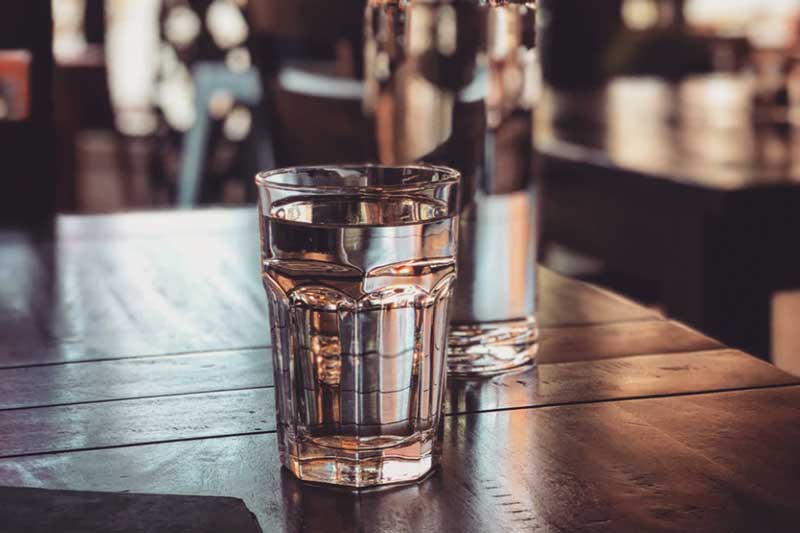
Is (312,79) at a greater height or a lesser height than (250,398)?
greater

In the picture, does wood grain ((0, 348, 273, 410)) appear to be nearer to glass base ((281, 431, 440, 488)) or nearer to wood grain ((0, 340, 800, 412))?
wood grain ((0, 340, 800, 412))

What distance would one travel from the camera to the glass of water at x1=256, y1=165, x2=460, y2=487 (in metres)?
0.44

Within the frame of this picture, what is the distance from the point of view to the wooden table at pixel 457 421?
410 mm

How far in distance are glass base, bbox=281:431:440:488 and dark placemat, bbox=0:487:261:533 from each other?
0.04 meters

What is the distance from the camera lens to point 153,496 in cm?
41

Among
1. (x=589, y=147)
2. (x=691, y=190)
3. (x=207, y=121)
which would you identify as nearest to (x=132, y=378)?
(x=691, y=190)

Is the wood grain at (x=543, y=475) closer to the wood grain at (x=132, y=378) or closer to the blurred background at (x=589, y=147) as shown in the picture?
the wood grain at (x=132, y=378)

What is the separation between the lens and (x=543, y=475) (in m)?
0.44

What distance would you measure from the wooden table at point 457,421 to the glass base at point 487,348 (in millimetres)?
17

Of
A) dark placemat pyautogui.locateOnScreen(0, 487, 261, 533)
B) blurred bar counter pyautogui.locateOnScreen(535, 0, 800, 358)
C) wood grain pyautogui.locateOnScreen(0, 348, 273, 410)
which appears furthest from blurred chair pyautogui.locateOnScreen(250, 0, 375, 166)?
dark placemat pyautogui.locateOnScreen(0, 487, 261, 533)

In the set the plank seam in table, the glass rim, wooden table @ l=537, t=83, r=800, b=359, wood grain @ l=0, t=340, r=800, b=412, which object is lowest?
wooden table @ l=537, t=83, r=800, b=359

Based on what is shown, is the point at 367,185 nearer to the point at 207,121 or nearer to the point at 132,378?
the point at 132,378

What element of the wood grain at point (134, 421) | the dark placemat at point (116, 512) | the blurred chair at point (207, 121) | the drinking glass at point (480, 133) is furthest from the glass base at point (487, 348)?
the blurred chair at point (207, 121)

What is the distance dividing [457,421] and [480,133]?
0.54ft
